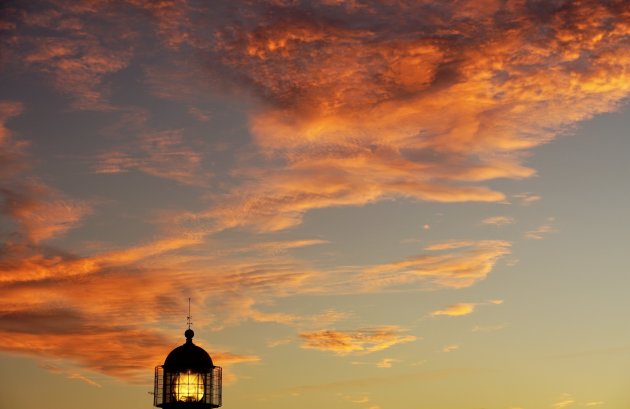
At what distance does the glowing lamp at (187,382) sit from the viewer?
63750 mm

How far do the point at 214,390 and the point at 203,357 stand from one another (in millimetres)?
2247

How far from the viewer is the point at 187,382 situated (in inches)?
2525

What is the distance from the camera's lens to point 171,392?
2515 inches

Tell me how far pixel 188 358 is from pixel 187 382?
1525mm

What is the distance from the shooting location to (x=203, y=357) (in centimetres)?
6500

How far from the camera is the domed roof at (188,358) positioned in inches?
2530

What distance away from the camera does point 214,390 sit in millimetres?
64562

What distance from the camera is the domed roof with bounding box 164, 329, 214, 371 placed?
64250 millimetres

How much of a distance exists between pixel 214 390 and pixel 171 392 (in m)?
2.77

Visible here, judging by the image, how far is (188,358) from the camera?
2534 inches

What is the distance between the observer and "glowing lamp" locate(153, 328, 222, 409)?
63.8m
